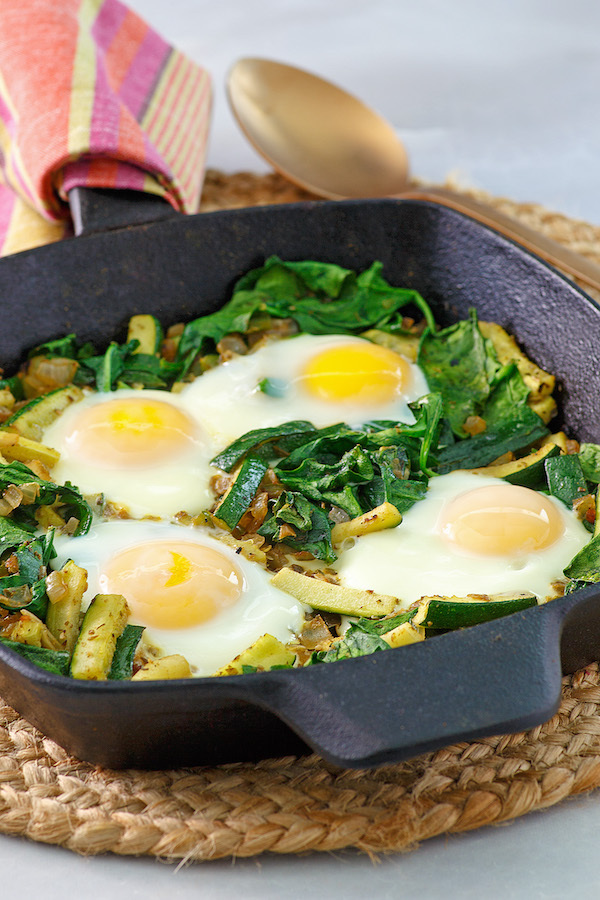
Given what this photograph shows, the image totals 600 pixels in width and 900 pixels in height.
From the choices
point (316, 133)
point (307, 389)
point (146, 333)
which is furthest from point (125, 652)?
point (316, 133)

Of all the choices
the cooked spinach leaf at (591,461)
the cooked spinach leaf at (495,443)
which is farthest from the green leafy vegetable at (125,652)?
the cooked spinach leaf at (591,461)

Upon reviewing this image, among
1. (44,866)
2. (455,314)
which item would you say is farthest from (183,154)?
(44,866)

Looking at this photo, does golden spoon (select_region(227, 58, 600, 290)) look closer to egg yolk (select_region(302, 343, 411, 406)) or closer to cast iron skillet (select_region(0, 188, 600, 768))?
cast iron skillet (select_region(0, 188, 600, 768))

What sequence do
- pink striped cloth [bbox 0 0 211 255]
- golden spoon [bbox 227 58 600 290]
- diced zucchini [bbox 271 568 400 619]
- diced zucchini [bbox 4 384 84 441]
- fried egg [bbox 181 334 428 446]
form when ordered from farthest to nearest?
golden spoon [bbox 227 58 600 290] < pink striped cloth [bbox 0 0 211 255] < fried egg [bbox 181 334 428 446] < diced zucchini [bbox 4 384 84 441] < diced zucchini [bbox 271 568 400 619]

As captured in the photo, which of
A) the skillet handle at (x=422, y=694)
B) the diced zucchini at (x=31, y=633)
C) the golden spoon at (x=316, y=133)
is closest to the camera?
the skillet handle at (x=422, y=694)

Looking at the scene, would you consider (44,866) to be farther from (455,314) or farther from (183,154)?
(183,154)

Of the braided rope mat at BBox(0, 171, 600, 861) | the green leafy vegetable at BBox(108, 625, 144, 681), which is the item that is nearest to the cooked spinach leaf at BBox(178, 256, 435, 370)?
the green leafy vegetable at BBox(108, 625, 144, 681)

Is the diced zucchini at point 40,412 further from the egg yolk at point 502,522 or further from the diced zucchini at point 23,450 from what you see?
the egg yolk at point 502,522
